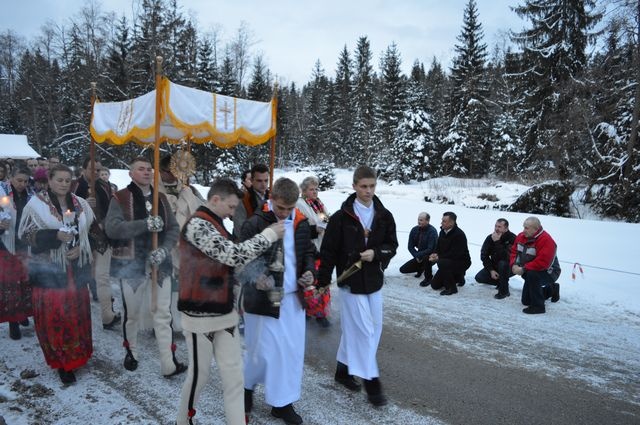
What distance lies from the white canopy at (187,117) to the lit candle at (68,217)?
1.63 metres

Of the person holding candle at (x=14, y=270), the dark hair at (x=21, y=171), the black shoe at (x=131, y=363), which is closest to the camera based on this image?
the black shoe at (x=131, y=363)

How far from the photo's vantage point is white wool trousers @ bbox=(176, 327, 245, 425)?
9.12ft

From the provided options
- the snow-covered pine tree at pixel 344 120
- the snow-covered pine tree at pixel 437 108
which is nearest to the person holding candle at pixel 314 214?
the snow-covered pine tree at pixel 437 108

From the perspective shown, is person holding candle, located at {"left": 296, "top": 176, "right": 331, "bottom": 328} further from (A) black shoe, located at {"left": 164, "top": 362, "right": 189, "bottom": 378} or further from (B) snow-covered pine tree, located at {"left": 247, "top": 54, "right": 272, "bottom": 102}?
(B) snow-covered pine tree, located at {"left": 247, "top": 54, "right": 272, "bottom": 102}

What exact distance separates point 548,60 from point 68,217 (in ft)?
72.8

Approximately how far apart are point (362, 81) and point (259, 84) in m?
14.4

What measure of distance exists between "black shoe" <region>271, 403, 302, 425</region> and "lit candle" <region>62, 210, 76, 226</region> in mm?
2519

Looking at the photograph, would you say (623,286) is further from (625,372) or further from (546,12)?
(546,12)

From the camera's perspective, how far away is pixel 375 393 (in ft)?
11.9

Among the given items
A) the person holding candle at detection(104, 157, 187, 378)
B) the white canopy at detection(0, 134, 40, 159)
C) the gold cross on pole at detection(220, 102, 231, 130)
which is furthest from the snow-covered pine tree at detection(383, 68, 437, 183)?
the person holding candle at detection(104, 157, 187, 378)

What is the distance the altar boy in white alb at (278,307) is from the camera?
312cm

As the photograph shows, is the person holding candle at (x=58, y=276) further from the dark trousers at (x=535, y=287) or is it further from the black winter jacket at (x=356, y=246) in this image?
the dark trousers at (x=535, y=287)

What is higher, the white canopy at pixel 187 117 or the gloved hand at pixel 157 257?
the white canopy at pixel 187 117

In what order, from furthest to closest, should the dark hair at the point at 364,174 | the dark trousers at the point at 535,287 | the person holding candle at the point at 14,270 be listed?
the dark trousers at the point at 535,287 → the person holding candle at the point at 14,270 → the dark hair at the point at 364,174
